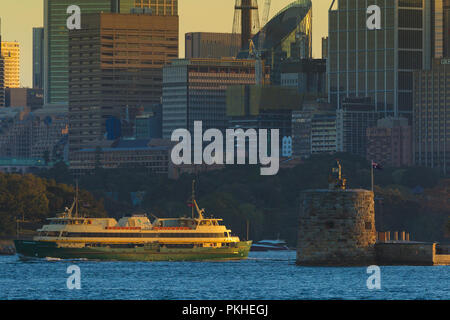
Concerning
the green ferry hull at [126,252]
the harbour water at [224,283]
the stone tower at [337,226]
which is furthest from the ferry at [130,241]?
the stone tower at [337,226]

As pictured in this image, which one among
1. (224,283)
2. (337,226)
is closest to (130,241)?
(224,283)

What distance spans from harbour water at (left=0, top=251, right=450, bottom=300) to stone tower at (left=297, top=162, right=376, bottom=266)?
4.09ft

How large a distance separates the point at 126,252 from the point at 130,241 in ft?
6.96

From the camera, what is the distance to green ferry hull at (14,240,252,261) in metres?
185

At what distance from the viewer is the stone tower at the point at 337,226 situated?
430 feet

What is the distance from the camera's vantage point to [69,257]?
608ft

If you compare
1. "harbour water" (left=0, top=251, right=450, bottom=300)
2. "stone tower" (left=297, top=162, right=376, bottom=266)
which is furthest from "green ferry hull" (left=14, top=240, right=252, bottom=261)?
"stone tower" (left=297, top=162, right=376, bottom=266)

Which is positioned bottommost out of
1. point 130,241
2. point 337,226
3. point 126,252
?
point 126,252

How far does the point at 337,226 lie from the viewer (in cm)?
13075

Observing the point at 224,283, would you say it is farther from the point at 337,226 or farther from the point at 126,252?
the point at 126,252

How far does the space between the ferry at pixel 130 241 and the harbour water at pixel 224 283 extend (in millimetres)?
16163
